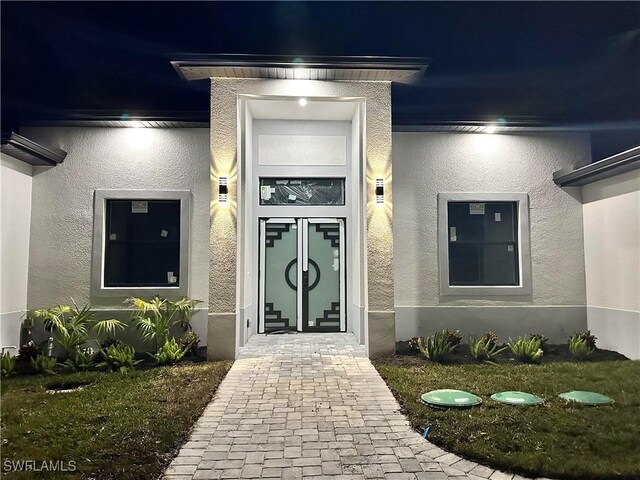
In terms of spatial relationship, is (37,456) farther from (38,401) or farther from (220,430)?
(38,401)

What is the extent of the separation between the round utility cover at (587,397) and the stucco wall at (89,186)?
5.57 metres

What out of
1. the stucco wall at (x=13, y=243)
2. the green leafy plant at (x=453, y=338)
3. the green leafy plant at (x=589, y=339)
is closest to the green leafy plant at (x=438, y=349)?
the green leafy plant at (x=453, y=338)

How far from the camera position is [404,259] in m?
7.57

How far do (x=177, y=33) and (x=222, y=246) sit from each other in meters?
3.23

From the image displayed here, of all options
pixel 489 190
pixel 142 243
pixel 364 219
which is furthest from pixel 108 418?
pixel 489 190

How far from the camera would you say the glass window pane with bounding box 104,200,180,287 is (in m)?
7.35

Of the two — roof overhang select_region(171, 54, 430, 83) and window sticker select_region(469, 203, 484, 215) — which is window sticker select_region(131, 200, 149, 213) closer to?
roof overhang select_region(171, 54, 430, 83)

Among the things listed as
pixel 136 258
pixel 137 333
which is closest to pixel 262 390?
pixel 137 333

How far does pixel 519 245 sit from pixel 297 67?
199 inches

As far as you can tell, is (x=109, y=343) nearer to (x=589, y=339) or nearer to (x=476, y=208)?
(x=476, y=208)

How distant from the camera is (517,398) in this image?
4465mm

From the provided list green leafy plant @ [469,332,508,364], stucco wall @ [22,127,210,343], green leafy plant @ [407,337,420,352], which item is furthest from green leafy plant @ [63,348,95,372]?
green leafy plant @ [469,332,508,364]

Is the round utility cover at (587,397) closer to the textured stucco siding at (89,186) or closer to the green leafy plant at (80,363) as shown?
the textured stucco siding at (89,186)

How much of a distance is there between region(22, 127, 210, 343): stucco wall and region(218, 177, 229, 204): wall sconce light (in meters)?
1.15
